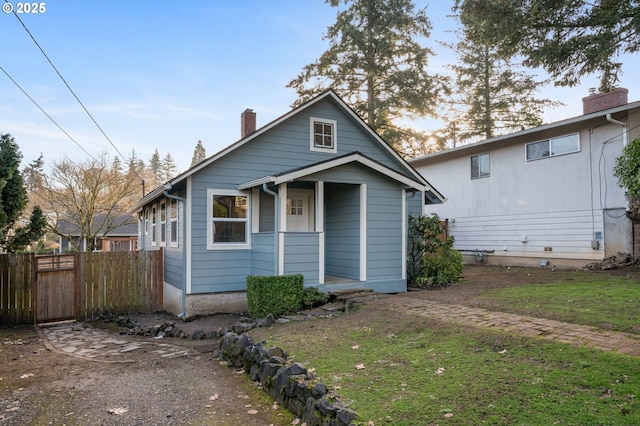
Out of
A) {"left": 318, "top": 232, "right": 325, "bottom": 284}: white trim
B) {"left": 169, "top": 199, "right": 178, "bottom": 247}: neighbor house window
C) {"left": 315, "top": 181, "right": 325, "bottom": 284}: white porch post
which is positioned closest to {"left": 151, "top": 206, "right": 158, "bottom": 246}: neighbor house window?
{"left": 169, "top": 199, "right": 178, "bottom": 247}: neighbor house window

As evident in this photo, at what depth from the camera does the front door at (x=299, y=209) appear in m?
11.4

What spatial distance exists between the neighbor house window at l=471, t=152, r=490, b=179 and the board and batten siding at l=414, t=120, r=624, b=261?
21 cm

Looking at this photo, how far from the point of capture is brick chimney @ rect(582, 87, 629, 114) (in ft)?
45.3

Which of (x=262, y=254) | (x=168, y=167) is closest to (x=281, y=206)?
(x=262, y=254)

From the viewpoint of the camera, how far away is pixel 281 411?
436 centimetres

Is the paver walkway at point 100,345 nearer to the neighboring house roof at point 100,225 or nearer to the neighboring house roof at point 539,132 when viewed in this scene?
the neighboring house roof at point 539,132

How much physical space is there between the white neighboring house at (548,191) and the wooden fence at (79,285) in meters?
13.1

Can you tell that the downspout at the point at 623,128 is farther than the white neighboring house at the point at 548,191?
No

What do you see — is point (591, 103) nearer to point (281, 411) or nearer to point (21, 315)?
point (281, 411)

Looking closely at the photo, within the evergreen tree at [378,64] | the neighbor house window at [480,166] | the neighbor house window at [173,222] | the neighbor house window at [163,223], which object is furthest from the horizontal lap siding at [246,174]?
the evergreen tree at [378,64]

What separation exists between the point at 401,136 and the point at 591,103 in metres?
10.4

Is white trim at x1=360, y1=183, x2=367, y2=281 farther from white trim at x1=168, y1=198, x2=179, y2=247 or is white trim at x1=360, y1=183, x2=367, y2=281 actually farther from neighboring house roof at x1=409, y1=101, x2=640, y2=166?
neighboring house roof at x1=409, y1=101, x2=640, y2=166

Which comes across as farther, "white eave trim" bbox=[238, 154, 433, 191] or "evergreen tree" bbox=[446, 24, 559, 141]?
"evergreen tree" bbox=[446, 24, 559, 141]

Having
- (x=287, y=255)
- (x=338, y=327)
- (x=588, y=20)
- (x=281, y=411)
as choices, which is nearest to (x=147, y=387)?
(x=281, y=411)
